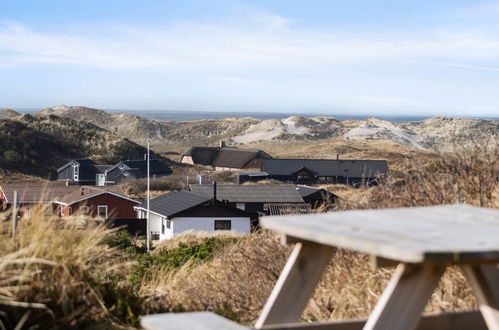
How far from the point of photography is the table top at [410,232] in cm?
302

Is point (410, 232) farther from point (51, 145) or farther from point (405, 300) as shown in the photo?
point (51, 145)

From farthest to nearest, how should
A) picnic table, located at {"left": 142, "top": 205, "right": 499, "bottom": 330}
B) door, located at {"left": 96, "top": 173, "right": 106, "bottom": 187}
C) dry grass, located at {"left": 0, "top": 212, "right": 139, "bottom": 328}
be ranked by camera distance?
door, located at {"left": 96, "top": 173, "right": 106, "bottom": 187}
dry grass, located at {"left": 0, "top": 212, "right": 139, "bottom": 328}
picnic table, located at {"left": 142, "top": 205, "right": 499, "bottom": 330}

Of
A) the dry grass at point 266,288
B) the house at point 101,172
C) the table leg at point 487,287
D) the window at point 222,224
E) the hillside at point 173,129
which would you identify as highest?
the table leg at point 487,287

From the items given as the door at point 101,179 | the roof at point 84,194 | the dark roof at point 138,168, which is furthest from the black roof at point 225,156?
the roof at point 84,194

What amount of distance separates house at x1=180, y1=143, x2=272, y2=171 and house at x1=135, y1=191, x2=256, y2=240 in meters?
43.5

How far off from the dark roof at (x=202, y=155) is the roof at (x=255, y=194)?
138 ft

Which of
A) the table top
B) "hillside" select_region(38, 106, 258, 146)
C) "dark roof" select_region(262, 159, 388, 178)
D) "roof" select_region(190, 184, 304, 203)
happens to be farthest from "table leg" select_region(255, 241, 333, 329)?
"hillside" select_region(38, 106, 258, 146)

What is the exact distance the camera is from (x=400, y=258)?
9.63 feet

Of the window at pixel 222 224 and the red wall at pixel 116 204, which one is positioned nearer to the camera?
the window at pixel 222 224

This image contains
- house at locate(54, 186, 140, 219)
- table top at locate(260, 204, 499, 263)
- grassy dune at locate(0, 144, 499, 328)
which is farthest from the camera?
house at locate(54, 186, 140, 219)

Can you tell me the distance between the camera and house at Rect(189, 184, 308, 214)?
44.5 m

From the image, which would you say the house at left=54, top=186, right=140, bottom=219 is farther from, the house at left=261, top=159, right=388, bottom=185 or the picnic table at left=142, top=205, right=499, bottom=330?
the picnic table at left=142, top=205, right=499, bottom=330

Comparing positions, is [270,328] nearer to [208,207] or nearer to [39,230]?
[39,230]

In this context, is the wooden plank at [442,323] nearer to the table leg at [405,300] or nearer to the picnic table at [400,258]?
the picnic table at [400,258]
